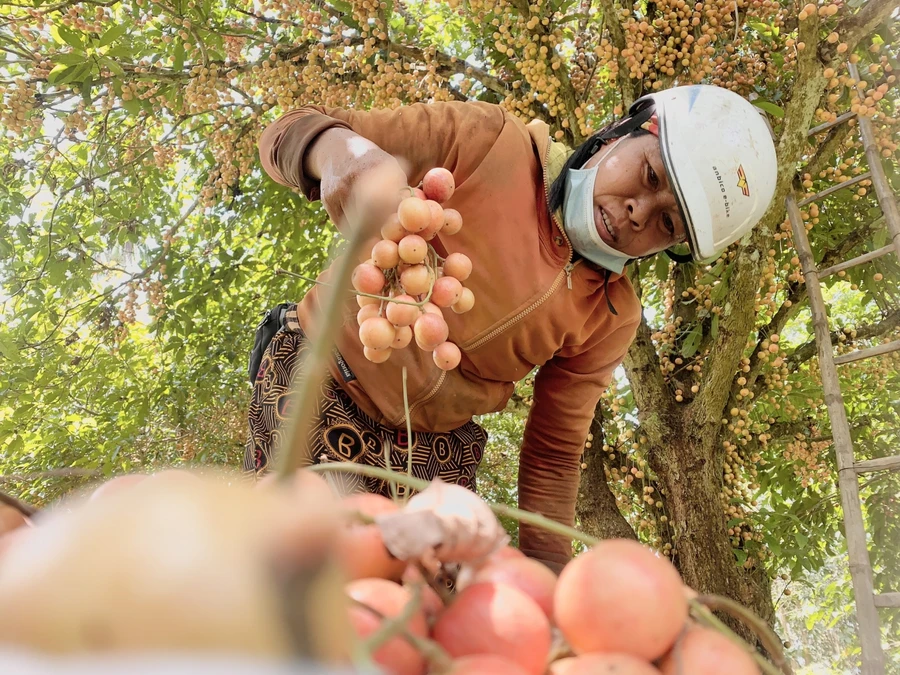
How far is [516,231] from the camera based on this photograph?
1757mm

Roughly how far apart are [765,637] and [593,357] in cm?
157

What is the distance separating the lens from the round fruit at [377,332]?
1.24 metres

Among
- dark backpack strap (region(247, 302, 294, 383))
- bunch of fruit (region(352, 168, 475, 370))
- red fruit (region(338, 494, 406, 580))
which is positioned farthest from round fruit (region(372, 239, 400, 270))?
dark backpack strap (region(247, 302, 294, 383))

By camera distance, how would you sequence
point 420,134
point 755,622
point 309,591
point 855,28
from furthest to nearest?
point 855,28
point 420,134
point 755,622
point 309,591

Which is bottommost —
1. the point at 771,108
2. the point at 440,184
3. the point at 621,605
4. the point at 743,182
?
the point at 621,605

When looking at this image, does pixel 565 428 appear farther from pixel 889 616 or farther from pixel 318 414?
pixel 889 616

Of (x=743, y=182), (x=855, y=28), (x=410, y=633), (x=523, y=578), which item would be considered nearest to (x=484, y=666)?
(x=410, y=633)

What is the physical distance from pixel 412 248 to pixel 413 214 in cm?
7

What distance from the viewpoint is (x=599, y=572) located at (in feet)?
1.66

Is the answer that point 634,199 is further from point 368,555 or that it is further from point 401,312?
point 368,555

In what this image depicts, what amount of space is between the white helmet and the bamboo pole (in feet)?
5.12

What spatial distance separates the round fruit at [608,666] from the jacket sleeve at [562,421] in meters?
1.58

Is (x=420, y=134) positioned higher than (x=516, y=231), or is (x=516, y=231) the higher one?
(x=420, y=134)

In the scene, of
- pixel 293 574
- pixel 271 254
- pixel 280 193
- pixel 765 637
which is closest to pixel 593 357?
pixel 765 637
